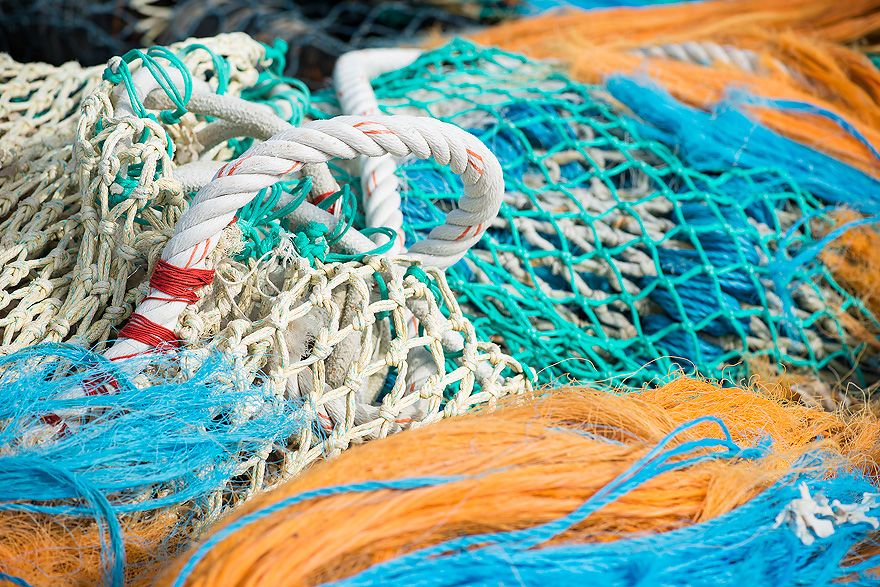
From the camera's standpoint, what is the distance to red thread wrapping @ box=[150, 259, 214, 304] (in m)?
0.69

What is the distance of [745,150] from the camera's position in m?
1.10

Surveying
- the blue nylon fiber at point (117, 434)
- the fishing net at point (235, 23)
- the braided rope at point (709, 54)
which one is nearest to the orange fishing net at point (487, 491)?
the blue nylon fiber at point (117, 434)

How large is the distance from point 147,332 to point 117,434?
98mm

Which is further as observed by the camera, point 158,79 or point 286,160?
point 158,79

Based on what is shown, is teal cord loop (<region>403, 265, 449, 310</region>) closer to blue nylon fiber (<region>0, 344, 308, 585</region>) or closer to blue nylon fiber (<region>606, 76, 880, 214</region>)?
blue nylon fiber (<region>0, 344, 308, 585</region>)

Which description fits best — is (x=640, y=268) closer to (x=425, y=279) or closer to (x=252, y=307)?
(x=425, y=279)

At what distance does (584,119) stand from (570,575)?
2.39 feet

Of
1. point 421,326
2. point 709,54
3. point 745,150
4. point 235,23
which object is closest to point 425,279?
point 421,326

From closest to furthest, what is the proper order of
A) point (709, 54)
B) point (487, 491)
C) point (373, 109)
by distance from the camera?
point (487, 491), point (373, 109), point (709, 54)

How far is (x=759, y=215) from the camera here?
1069 millimetres

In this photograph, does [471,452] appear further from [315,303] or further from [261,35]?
[261,35]

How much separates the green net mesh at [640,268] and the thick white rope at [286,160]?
10.8 inches

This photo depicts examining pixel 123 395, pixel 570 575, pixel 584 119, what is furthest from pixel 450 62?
pixel 570 575

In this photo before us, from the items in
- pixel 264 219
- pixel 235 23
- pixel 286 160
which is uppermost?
pixel 286 160
